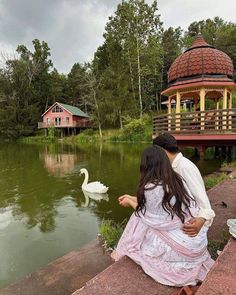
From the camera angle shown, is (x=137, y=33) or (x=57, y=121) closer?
(x=137, y=33)

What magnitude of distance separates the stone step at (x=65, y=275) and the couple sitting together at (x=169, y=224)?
1.19 meters

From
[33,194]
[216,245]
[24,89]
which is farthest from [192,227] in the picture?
[24,89]

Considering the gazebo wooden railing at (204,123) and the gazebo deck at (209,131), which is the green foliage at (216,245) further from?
the gazebo wooden railing at (204,123)

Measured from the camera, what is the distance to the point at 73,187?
10477 mm

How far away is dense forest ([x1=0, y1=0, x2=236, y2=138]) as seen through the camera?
31641 millimetres

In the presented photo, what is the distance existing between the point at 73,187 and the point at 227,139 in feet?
20.2

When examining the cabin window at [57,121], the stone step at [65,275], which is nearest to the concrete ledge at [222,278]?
the stone step at [65,275]

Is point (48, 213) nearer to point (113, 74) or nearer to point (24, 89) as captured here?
point (113, 74)

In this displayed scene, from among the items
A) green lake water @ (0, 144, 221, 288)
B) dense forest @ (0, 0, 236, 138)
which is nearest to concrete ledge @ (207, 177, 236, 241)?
green lake water @ (0, 144, 221, 288)

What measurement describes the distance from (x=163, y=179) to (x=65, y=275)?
7.09ft

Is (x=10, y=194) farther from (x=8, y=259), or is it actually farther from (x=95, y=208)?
(x=8, y=259)

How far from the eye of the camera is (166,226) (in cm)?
274

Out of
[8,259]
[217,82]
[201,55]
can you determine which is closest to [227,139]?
[217,82]

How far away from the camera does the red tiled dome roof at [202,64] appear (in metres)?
13.6
